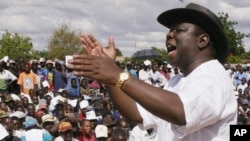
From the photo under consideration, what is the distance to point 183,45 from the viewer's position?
7.18 feet

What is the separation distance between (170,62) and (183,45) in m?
0.10

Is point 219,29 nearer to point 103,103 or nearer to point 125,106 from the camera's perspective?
point 125,106

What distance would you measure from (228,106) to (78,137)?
5403 millimetres

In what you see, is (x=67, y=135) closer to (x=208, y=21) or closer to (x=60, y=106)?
(x=60, y=106)

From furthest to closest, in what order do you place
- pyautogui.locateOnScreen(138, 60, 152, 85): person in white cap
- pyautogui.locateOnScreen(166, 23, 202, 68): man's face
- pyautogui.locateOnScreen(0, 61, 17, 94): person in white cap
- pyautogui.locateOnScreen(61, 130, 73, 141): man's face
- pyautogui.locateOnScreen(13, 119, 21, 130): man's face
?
pyautogui.locateOnScreen(138, 60, 152, 85): person in white cap
pyautogui.locateOnScreen(0, 61, 17, 94): person in white cap
pyautogui.locateOnScreen(13, 119, 21, 130): man's face
pyautogui.locateOnScreen(61, 130, 73, 141): man's face
pyautogui.locateOnScreen(166, 23, 202, 68): man's face

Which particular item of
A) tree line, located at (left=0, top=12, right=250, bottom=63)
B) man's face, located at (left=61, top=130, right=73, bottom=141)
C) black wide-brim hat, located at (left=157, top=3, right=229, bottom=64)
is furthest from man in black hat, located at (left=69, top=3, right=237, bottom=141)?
tree line, located at (left=0, top=12, right=250, bottom=63)

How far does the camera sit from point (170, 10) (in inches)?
92.5

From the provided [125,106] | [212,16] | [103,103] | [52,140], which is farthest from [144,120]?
[103,103]

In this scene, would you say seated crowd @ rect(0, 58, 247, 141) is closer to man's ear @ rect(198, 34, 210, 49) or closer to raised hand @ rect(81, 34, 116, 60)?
raised hand @ rect(81, 34, 116, 60)

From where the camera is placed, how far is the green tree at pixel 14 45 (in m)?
32.5

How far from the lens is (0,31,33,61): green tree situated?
107 ft

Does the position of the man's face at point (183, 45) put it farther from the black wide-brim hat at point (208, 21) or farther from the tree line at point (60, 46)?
the tree line at point (60, 46)

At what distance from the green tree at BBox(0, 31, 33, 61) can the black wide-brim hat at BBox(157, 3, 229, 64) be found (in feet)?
98.3

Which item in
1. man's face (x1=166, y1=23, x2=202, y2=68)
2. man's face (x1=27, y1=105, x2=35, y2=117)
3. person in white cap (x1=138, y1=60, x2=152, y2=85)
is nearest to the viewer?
man's face (x1=166, y1=23, x2=202, y2=68)
